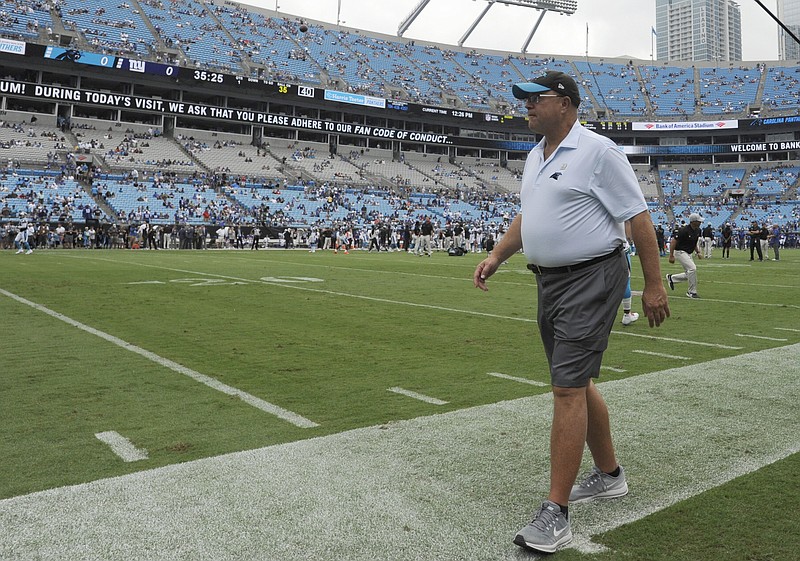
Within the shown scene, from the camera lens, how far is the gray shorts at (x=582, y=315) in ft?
9.47

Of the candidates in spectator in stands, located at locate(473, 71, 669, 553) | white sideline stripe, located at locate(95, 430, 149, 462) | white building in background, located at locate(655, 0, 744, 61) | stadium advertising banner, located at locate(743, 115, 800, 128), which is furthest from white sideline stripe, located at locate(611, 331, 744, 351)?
white building in background, located at locate(655, 0, 744, 61)

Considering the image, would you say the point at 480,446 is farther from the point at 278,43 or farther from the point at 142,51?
the point at 278,43

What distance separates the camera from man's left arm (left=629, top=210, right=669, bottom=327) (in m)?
3.00

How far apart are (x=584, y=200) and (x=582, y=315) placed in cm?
52

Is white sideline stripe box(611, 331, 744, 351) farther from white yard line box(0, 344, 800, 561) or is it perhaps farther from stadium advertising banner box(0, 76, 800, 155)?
stadium advertising banner box(0, 76, 800, 155)

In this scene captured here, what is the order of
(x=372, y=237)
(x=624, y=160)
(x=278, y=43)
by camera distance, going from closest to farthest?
(x=624, y=160) → (x=372, y=237) → (x=278, y=43)

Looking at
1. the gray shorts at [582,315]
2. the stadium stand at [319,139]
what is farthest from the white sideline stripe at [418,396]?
the stadium stand at [319,139]

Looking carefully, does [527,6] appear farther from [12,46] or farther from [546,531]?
[546,531]

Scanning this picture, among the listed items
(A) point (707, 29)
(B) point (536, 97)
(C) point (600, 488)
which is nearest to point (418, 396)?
(C) point (600, 488)

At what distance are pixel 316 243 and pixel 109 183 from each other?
14681mm

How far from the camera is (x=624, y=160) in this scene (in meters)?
2.97

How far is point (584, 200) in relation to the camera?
301 cm

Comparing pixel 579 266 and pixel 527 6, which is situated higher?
pixel 527 6

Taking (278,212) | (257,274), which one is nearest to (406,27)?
(278,212)
